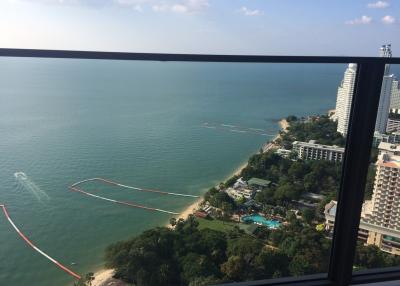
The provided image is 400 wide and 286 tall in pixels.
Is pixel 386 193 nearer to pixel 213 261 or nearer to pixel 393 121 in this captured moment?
pixel 393 121

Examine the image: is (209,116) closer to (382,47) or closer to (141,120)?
(141,120)

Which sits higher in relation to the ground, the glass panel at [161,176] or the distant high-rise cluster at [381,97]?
the distant high-rise cluster at [381,97]

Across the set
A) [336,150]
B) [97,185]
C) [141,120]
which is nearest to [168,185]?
[97,185]

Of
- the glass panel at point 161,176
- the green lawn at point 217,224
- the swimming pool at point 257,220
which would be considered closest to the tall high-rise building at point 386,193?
the glass panel at point 161,176

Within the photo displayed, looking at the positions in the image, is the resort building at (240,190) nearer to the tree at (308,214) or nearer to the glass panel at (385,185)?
the tree at (308,214)

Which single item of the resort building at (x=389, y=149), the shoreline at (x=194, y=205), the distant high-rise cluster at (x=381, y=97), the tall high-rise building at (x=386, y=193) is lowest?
the shoreline at (x=194, y=205)

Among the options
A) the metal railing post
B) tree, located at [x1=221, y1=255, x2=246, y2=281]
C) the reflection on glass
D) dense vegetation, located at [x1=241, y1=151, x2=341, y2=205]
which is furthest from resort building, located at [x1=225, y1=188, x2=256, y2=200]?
the metal railing post
